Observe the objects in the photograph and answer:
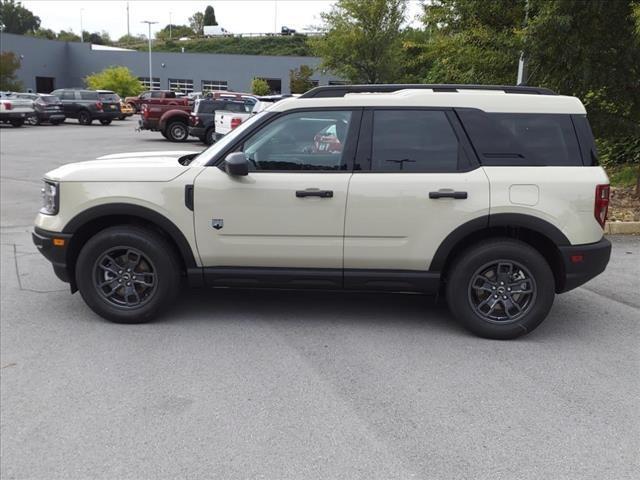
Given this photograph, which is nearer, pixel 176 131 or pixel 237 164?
pixel 237 164

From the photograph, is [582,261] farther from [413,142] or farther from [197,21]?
[197,21]

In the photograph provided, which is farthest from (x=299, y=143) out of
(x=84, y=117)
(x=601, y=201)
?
(x=84, y=117)

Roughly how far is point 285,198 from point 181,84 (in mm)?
72963

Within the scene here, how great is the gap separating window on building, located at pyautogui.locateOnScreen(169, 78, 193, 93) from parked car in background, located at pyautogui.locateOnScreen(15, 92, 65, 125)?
138ft

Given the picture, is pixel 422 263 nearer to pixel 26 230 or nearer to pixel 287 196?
pixel 287 196

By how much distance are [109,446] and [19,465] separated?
42 cm

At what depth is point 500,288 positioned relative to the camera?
15.8 feet

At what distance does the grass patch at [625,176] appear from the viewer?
444 inches

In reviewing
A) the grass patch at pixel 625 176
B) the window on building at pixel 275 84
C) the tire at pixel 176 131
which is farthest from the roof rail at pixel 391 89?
the window on building at pixel 275 84

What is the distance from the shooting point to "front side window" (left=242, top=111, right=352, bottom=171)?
15.8 feet

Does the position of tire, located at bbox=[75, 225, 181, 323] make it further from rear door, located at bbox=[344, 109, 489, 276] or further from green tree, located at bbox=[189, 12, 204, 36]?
green tree, located at bbox=[189, 12, 204, 36]

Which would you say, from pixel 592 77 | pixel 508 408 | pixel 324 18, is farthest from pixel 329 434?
pixel 324 18

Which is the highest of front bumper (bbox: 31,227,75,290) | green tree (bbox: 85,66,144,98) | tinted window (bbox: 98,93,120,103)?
green tree (bbox: 85,66,144,98)

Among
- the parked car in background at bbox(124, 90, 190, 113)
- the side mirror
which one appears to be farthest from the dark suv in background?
the side mirror
